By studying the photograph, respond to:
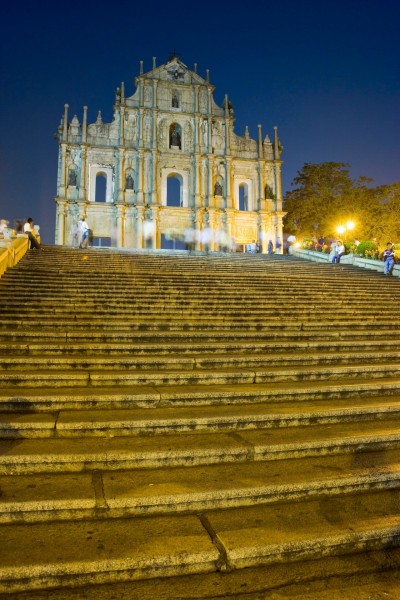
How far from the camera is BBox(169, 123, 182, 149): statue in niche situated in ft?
125

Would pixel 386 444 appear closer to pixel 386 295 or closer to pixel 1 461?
pixel 1 461

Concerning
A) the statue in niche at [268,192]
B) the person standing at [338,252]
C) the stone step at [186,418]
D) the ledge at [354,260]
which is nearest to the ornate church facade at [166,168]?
the statue in niche at [268,192]

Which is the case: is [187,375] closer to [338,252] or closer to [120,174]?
[338,252]

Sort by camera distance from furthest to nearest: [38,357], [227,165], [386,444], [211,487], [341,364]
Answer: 1. [227,165]
2. [341,364]
3. [38,357]
4. [386,444]
5. [211,487]

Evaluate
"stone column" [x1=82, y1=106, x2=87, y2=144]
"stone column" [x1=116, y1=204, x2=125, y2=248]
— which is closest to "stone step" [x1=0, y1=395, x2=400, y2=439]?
"stone column" [x1=116, y1=204, x2=125, y2=248]

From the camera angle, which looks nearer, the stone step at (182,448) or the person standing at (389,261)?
the stone step at (182,448)

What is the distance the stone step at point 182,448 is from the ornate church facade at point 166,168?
31.9m

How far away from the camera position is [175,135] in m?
38.2

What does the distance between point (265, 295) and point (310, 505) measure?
7.66 m

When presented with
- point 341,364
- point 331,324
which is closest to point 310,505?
point 341,364

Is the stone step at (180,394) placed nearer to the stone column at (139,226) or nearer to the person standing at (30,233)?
the person standing at (30,233)

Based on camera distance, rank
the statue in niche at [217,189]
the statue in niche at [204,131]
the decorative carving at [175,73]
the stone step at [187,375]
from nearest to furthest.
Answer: the stone step at [187,375] → the statue in niche at [217,189] → the statue in niche at [204,131] → the decorative carving at [175,73]

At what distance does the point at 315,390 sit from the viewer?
5586mm

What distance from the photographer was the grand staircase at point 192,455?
2848 mm
